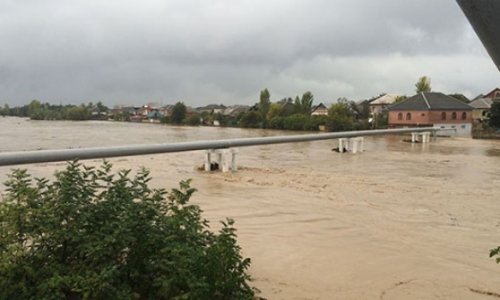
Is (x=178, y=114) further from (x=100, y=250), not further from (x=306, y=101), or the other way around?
(x=100, y=250)

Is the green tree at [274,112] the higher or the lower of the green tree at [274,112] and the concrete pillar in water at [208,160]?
the higher

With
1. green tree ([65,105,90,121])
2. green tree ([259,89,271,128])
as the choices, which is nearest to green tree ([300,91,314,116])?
green tree ([259,89,271,128])

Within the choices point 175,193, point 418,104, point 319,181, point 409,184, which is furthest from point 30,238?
point 418,104

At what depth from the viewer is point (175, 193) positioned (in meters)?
2.69

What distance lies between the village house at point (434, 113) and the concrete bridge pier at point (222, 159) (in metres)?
28.7

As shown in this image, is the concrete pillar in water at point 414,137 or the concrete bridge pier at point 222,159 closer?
the concrete bridge pier at point 222,159

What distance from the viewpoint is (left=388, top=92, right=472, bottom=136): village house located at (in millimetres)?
35875

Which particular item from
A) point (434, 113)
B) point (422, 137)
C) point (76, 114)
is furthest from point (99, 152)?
point (76, 114)

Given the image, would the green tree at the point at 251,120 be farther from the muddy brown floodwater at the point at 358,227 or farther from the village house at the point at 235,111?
the muddy brown floodwater at the point at 358,227

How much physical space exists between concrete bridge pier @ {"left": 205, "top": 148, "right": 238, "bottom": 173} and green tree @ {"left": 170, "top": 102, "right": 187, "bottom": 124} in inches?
1757

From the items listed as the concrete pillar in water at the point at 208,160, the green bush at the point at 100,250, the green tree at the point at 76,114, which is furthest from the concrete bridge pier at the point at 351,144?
the green tree at the point at 76,114

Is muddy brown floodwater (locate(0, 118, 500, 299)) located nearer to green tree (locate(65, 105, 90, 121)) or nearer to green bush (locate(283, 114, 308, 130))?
green bush (locate(283, 114, 308, 130))

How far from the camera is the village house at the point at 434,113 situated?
118ft

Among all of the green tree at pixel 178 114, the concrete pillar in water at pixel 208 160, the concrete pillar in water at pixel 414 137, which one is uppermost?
the green tree at pixel 178 114
